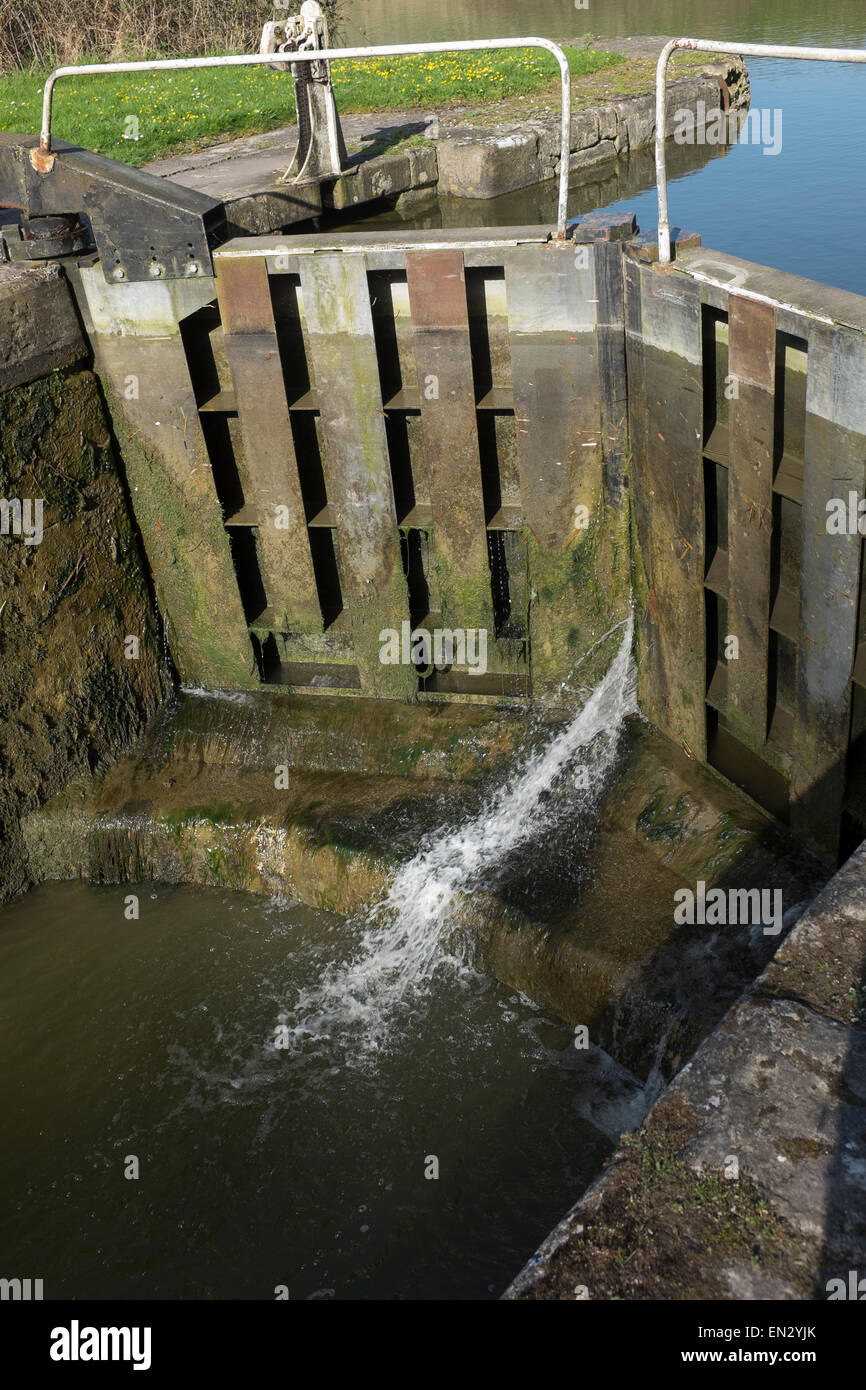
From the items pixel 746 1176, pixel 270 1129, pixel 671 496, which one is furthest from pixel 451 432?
pixel 746 1176

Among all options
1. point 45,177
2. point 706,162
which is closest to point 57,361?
point 45,177

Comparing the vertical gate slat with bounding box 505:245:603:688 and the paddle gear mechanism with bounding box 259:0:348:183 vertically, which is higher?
the paddle gear mechanism with bounding box 259:0:348:183

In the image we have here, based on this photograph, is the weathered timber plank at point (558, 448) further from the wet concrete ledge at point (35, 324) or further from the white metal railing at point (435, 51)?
the wet concrete ledge at point (35, 324)

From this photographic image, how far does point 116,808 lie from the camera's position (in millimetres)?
8203

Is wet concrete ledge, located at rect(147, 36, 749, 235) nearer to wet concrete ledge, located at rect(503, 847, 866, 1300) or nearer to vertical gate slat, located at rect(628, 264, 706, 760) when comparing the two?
vertical gate slat, located at rect(628, 264, 706, 760)

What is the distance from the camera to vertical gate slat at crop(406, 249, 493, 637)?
693 cm

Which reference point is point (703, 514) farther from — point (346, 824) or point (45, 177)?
point (45, 177)

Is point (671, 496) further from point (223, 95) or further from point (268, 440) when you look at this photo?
point (223, 95)

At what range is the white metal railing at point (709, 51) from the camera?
15.9ft

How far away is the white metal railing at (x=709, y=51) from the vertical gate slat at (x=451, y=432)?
1205 millimetres

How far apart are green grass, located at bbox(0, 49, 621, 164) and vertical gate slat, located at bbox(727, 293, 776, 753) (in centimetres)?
884

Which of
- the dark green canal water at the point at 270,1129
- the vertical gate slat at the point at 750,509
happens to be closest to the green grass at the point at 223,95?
the vertical gate slat at the point at 750,509

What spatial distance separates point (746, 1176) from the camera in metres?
2.60

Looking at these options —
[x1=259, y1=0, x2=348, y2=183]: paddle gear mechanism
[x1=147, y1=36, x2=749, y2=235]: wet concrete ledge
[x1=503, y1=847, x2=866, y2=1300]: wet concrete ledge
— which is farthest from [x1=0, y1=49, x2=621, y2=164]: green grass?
[x1=503, y1=847, x2=866, y2=1300]: wet concrete ledge
